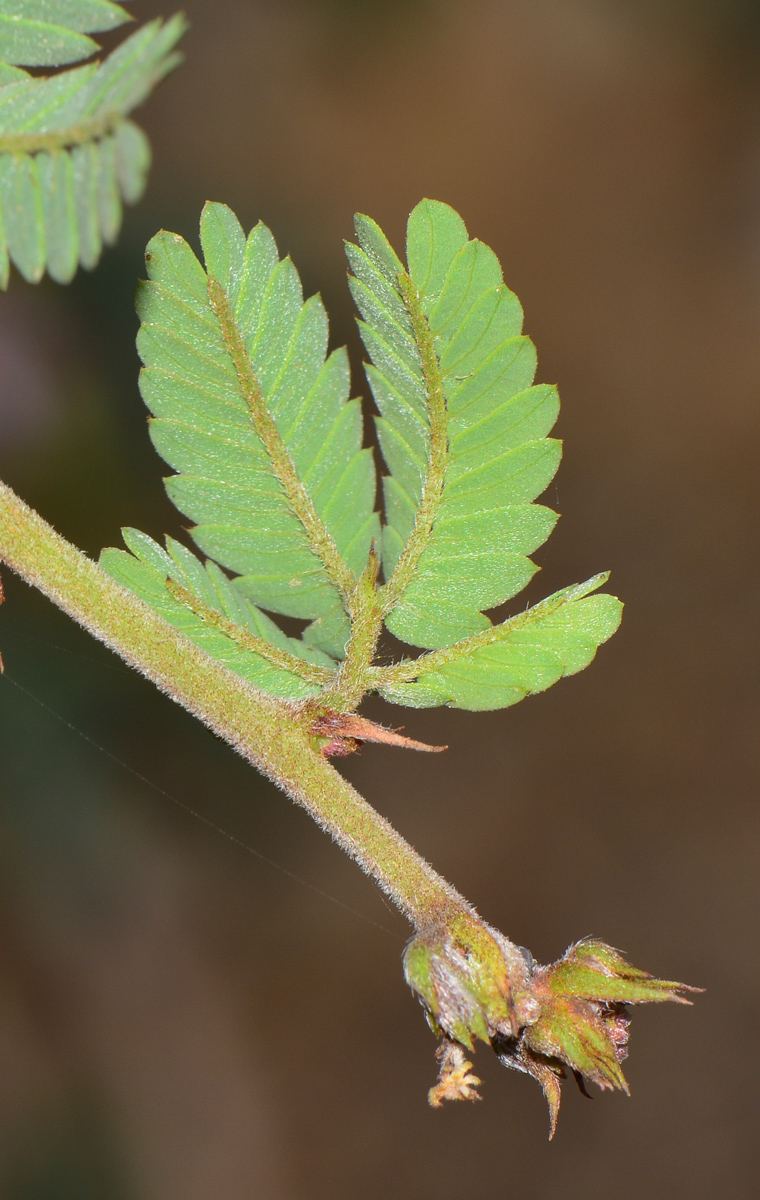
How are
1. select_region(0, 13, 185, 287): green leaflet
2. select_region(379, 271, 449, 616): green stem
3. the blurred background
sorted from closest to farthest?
select_region(0, 13, 185, 287): green leaflet < select_region(379, 271, 449, 616): green stem < the blurred background

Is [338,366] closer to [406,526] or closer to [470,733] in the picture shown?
[406,526]

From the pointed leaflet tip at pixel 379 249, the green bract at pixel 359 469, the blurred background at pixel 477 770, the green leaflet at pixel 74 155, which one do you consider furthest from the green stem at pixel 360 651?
the blurred background at pixel 477 770

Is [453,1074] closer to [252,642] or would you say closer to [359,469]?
[252,642]

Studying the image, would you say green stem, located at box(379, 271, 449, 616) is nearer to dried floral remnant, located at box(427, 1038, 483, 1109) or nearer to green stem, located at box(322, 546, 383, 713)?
green stem, located at box(322, 546, 383, 713)

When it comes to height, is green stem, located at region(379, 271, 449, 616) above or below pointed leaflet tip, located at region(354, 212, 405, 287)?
below

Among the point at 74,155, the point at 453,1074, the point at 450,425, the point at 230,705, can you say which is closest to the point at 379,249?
the point at 450,425

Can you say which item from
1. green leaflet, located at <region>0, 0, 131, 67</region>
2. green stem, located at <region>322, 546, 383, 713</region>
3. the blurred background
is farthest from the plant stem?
the blurred background
